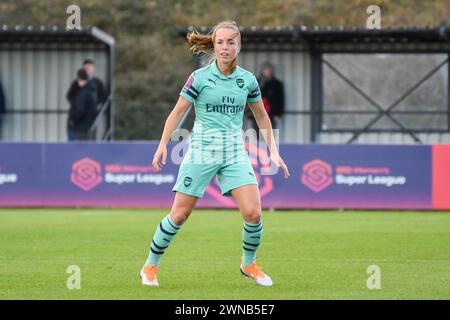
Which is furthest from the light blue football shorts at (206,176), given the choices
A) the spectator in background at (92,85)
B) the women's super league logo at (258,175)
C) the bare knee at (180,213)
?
the spectator in background at (92,85)

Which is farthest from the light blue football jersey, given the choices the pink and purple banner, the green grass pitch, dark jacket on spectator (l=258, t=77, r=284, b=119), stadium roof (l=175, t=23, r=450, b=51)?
dark jacket on spectator (l=258, t=77, r=284, b=119)

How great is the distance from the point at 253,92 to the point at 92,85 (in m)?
18.0

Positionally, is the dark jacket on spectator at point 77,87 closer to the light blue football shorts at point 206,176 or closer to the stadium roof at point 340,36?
the stadium roof at point 340,36

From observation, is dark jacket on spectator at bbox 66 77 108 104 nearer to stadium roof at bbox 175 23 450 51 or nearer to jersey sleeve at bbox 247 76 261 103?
stadium roof at bbox 175 23 450 51

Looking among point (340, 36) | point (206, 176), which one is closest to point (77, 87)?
point (340, 36)

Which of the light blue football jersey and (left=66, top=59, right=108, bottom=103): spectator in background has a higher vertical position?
(left=66, top=59, right=108, bottom=103): spectator in background

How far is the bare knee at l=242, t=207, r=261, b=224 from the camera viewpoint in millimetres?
10016

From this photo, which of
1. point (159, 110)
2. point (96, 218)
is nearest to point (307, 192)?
point (96, 218)

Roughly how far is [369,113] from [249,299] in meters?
20.2

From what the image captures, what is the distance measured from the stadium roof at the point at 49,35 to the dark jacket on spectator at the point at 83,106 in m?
1.29

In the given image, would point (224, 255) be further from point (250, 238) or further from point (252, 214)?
point (252, 214)

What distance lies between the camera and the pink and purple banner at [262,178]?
21.7 m

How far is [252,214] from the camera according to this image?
32.9 ft

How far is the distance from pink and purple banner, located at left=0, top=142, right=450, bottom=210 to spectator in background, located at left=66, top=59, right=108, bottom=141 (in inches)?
204
